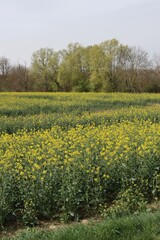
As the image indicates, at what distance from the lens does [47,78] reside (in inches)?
2544

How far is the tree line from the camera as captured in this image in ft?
184

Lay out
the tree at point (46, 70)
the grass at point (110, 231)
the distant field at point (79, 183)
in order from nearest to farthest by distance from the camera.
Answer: the grass at point (110, 231) < the distant field at point (79, 183) < the tree at point (46, 70)

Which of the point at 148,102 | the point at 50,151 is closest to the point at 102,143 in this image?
the point at 50,151

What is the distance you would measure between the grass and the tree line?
167 ft

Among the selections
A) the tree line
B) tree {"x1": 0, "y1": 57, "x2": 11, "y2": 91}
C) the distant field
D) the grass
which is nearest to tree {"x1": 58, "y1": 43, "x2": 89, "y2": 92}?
the tree line

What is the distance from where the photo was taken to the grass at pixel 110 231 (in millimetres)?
4492

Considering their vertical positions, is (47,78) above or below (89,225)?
above

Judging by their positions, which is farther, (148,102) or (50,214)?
(148,102)

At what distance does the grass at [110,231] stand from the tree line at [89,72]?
167 ft

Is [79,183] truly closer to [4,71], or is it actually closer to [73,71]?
[73,71]

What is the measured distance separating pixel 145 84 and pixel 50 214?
171 ft

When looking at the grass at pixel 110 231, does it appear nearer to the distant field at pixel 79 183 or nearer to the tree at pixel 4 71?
the distant field at pixel 79 183

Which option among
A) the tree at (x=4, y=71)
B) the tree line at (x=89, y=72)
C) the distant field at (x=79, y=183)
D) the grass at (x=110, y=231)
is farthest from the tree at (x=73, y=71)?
the grass at (x=110, y=231)

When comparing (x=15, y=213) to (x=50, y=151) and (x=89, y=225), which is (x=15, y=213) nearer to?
(x=89, y=225)
